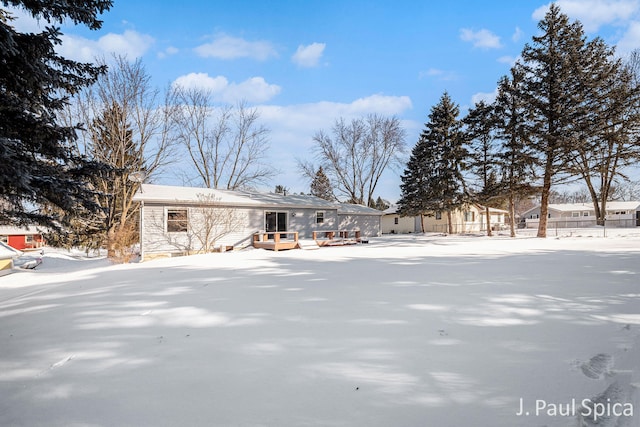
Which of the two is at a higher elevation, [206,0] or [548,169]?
[206,0]

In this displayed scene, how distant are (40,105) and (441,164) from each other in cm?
2622

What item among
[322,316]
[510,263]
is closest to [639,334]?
[322,316]

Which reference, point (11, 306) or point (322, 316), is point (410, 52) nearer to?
point (322, 316)

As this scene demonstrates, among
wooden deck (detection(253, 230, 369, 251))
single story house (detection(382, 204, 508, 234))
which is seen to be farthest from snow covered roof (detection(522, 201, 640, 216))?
wooden deck (detection(253, 230, 369, 251))

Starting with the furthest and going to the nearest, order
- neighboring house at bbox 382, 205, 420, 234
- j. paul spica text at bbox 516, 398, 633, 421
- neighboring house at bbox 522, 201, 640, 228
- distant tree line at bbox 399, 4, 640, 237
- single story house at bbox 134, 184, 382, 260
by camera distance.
→ 1. neighboring house at bbox 522, 201, 640, 228
2. neighboring house at bbox 382, 205, 420, 234
3. distant tree line at bbox 399, 4, 640, 237
4. single story house at bbox 134, 184, 382, 260
5. j. paul spica text at bbox 516, 398, 633, 421

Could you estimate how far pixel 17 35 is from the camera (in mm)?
3672

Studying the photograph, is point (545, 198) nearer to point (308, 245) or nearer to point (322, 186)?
point (308, 245)

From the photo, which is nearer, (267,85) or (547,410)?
(547,410)

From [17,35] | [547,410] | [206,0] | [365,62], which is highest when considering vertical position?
[206,0]

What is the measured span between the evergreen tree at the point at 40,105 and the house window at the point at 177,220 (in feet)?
30.7

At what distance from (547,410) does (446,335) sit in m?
1.19

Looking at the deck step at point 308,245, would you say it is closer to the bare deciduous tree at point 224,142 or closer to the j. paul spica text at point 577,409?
the j. paul spica text at point 577,409

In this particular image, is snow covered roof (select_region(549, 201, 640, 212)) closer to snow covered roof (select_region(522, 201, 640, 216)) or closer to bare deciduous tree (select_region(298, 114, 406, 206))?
snow covered roof (select_region(522, 201, 640, 216))

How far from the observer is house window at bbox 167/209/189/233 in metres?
14.1
